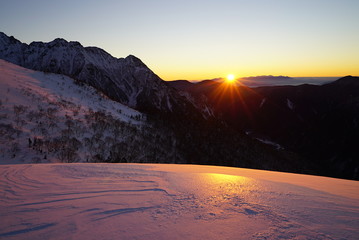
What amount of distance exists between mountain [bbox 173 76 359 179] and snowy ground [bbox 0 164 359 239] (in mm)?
119579

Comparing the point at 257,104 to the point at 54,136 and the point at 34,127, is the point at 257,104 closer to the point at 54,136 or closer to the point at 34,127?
the point at 54,136

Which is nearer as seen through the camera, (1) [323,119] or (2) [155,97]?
(2) [155,97]

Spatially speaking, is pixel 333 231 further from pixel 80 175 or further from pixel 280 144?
pixel 280 144

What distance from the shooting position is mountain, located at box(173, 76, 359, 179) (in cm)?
11288

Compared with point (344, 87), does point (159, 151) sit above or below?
below

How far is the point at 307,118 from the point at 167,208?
181 m

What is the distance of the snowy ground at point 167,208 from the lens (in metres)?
2.36

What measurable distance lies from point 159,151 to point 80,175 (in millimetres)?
17779

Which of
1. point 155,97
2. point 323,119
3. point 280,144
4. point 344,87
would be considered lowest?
point 280,144

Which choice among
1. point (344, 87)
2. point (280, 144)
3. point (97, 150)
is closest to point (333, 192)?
point (97, 150)

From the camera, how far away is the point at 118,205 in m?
3.04

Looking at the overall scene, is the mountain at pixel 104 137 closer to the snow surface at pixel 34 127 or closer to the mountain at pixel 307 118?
the snow surface at pixel 34 127

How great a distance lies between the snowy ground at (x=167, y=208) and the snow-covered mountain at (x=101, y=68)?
105m

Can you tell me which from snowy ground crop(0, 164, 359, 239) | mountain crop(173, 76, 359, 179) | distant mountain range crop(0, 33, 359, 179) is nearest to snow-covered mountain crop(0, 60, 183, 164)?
snowy ground crop(0, 164, 359, 239)
